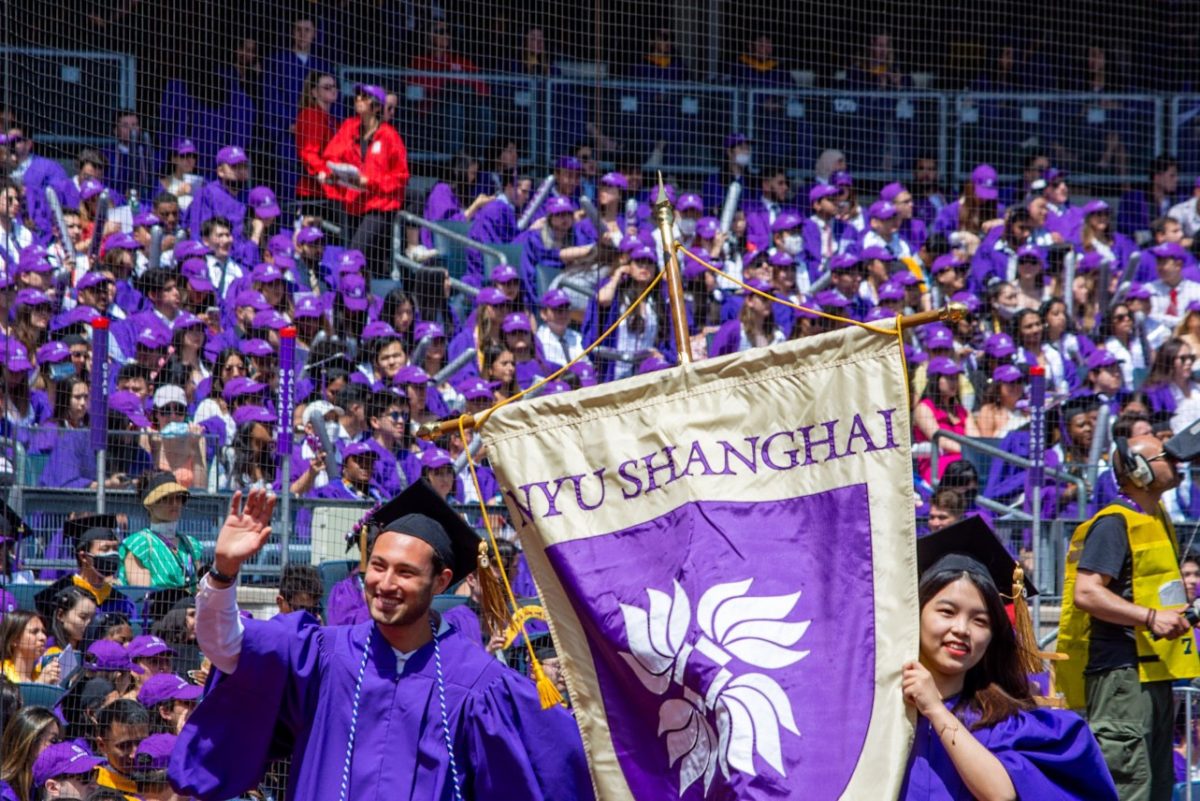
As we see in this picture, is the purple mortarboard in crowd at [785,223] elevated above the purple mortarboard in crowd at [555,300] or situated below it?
above

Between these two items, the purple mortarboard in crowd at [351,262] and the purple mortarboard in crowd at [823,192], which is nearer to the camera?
the purple mortarboard in crowd at [351,262]

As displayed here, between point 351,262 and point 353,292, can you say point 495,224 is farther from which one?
point 353,292

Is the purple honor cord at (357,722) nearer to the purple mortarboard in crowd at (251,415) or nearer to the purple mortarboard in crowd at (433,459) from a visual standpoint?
the purple mortarboard in crowd at (433,459)

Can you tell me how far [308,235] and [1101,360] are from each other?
4257 mm

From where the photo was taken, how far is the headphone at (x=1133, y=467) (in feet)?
19.9

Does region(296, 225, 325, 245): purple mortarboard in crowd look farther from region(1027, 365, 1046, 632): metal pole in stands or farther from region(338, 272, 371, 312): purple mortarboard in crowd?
region(1027, 365, 1046, 632): metal pole in stands

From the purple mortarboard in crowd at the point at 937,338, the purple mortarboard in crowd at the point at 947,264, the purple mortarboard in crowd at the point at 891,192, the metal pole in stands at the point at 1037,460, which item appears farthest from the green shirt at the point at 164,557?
the purple mortarboard in crowd at the point at 891,192

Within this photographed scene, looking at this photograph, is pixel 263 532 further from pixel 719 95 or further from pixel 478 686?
pixel 719 95

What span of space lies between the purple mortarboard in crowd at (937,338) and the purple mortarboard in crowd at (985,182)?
2.17 m

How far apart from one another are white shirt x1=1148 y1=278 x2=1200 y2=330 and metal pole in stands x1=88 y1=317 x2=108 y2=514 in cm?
658

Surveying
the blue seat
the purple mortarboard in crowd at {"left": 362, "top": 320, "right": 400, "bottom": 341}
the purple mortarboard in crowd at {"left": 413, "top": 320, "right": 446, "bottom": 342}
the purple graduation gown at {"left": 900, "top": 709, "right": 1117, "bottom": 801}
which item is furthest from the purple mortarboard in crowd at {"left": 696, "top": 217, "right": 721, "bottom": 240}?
the purple graduation gown at {"left": 900, "top": 709, "right": 1117, "bottom": 801}

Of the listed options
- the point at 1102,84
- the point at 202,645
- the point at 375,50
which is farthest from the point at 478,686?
the point at 1102,84

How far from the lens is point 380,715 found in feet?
13.5

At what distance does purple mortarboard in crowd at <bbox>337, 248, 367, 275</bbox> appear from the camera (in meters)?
9.86
